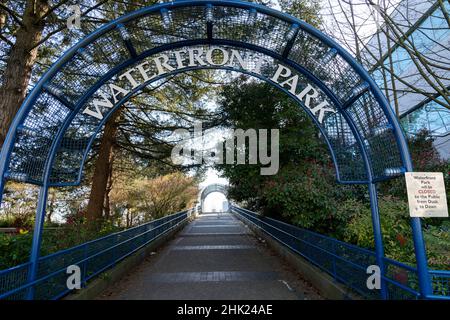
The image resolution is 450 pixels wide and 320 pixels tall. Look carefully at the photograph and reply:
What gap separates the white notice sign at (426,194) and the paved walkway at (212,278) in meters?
2.62

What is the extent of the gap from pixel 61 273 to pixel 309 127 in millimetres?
7612

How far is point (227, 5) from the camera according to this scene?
485 centimetres

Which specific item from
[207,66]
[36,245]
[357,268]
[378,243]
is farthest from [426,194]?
[36,245]

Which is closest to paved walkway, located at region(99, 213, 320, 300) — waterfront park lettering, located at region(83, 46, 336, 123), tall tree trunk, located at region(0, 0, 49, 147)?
waterfront park lettering, located at region(83, 46, 336, 123)

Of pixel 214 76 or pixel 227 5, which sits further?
pixel 214 76

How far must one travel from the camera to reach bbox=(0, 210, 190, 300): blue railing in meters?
3.98

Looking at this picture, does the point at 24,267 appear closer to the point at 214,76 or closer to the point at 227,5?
the point at 227,5

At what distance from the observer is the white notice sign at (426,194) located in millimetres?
3838

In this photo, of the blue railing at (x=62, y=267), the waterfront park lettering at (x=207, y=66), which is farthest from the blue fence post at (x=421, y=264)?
the blue railing at (x=62, y=267)

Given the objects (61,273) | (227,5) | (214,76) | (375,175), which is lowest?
(61,273)

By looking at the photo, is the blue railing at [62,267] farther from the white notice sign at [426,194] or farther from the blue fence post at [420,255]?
the white notice sign at [426,194]

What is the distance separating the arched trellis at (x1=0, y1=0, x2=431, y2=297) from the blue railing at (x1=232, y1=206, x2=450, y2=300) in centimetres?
23

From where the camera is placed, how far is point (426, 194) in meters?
3.91

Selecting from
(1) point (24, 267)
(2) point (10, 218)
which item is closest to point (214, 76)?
(1) point (24, 267)
